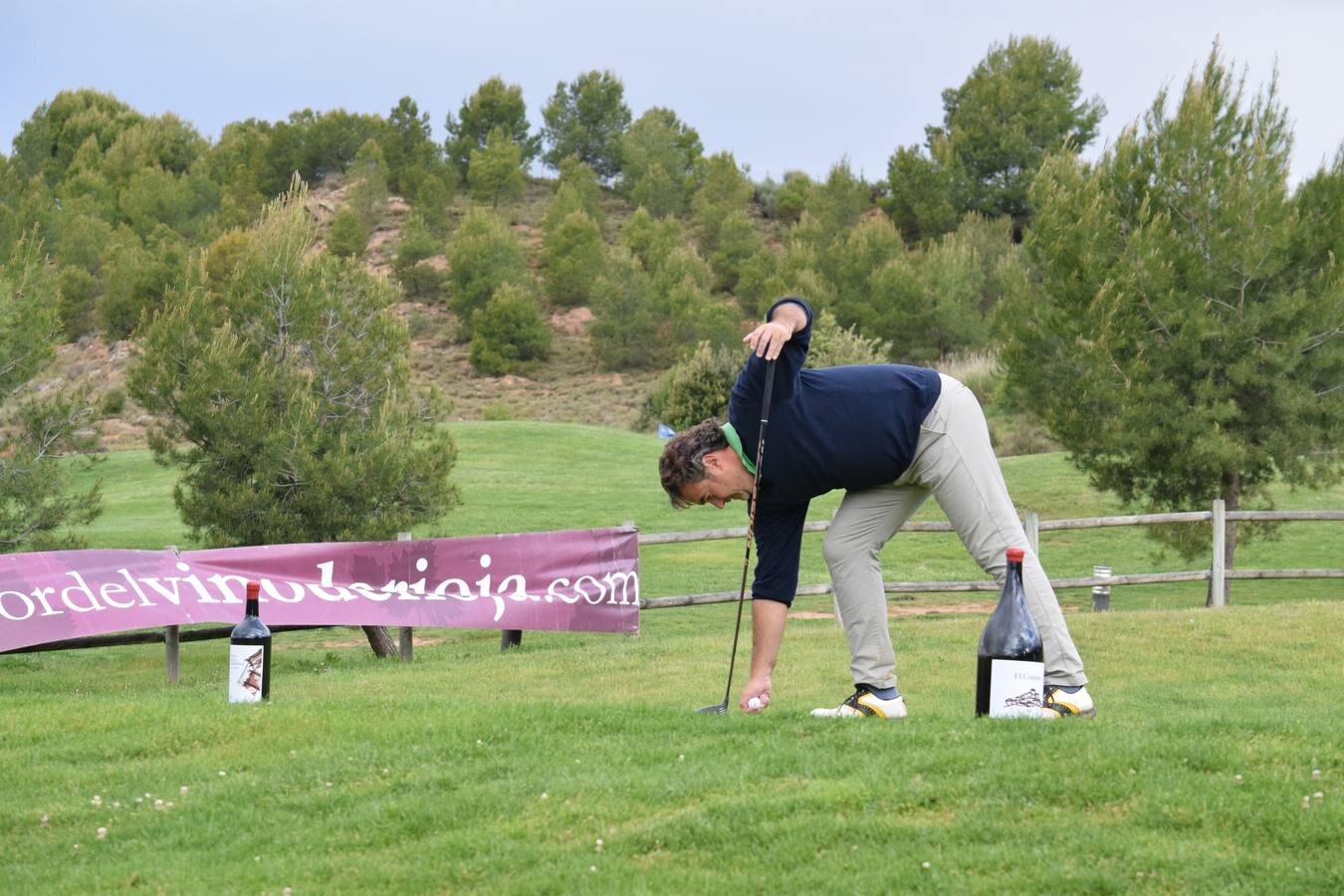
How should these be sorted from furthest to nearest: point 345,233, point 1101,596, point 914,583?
point 345,233
point 1101,596
point 914,583

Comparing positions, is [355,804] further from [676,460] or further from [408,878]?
[676,460]

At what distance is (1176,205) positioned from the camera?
2181cm

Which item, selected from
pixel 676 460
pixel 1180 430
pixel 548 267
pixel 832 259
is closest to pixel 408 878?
pixel 676 460

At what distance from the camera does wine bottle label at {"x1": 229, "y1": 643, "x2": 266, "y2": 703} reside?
7.65m

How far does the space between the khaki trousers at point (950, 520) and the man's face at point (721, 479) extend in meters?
0.47

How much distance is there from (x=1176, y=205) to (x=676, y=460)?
17679 mm

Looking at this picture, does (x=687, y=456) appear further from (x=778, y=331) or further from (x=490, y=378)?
(x=490, y=378)

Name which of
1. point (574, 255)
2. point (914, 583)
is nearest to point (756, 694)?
point (914, 583)

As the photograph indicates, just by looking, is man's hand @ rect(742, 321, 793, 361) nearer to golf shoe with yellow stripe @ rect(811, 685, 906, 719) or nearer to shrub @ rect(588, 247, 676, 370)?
golf shoe with yellow stripe @ rect(811, 685, 906, 719)

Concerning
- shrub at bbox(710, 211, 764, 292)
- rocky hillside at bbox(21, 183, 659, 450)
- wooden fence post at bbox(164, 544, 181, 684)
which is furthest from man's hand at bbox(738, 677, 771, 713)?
shrub at bbox(710, 211, 764, 292)

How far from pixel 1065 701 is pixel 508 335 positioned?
65051 mm

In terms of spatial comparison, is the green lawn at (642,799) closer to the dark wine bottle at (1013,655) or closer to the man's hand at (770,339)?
the dark wine bottle at (1013,655)

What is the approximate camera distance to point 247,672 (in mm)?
7688


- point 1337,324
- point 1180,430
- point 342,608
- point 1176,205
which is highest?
point 1176,205
